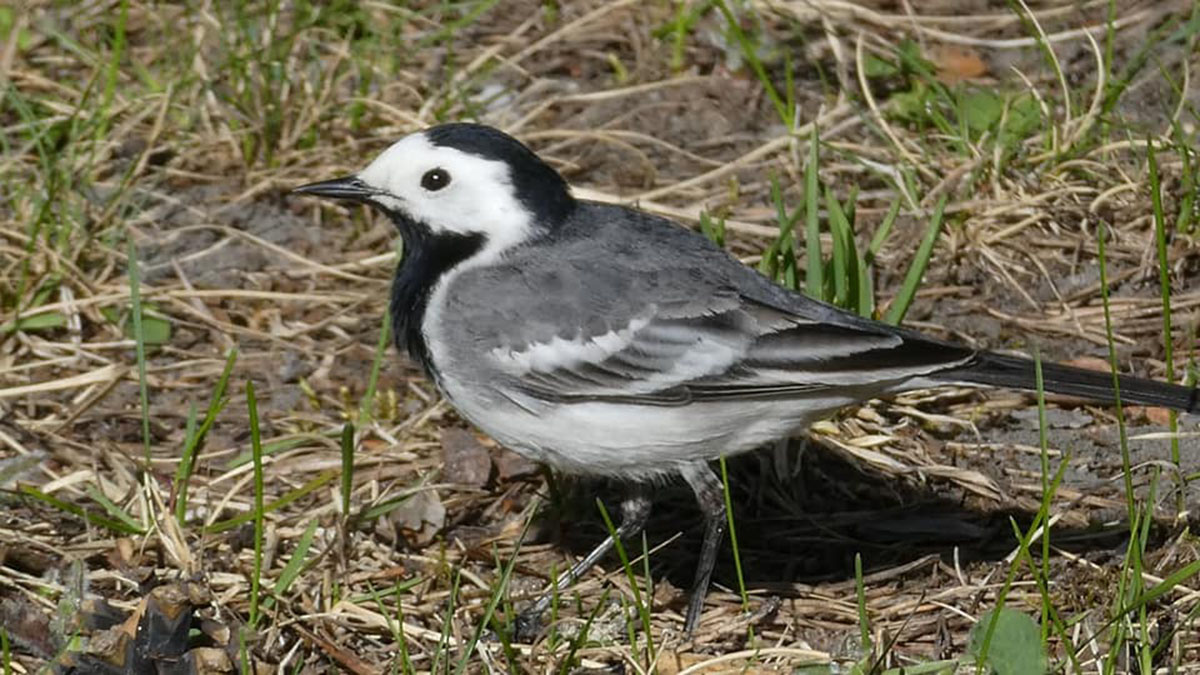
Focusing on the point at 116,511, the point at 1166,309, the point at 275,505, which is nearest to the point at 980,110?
the point at 1166,309

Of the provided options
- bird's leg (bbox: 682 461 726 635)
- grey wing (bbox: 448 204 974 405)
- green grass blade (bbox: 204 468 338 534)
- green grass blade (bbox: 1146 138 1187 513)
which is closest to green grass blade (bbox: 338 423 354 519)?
green grass blade (bbox: 204 468 338 534)

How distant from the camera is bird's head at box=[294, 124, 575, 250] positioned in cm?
491

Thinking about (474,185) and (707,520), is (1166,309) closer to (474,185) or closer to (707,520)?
(707,520)

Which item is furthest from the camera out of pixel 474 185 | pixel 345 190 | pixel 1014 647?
pixel 345 190

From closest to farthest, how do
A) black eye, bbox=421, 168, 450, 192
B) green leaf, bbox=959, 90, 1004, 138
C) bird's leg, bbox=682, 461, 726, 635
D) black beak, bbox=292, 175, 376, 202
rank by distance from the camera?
bird's leg, bbox=682, 461, 726, 635, black eye, bbox=421, 168, 450, 192, black beak, bbox=292, 175, 376, 202, green leaf, bbox=959, 90, 1004, 138

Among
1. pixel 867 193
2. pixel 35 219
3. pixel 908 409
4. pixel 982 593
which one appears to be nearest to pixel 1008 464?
pixel 908 409

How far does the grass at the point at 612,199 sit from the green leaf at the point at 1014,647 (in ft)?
0.04

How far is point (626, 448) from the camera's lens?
462 centimetres

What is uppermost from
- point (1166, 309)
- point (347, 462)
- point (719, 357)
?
point (1166, 309)

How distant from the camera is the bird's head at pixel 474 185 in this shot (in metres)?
4.91

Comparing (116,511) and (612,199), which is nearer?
(116,511)

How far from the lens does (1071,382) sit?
14.7 ft

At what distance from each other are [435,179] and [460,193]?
0.08 meters

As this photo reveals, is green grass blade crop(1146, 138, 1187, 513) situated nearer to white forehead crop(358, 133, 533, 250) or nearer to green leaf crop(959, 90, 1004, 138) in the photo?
green leaf crop(959, 90, 1004, 138)
